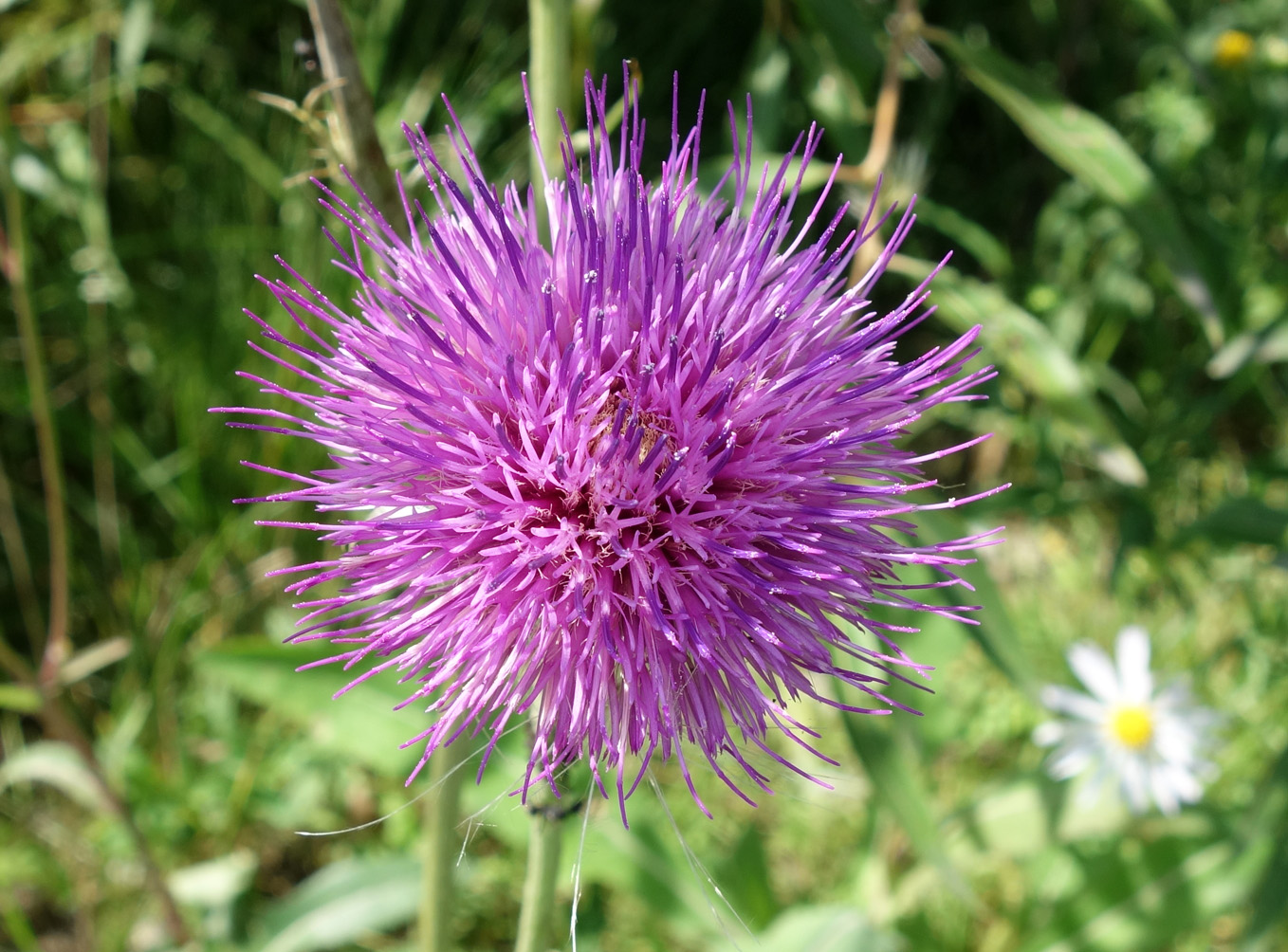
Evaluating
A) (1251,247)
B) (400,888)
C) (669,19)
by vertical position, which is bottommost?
(400,888)

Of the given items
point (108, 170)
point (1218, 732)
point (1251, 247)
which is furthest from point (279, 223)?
point (1218, 732)

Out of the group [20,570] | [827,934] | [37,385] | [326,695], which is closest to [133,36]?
[37,385]

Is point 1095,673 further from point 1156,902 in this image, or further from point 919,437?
point 919,437

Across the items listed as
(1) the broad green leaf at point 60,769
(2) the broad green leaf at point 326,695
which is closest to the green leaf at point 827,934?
(2) the broad green leaf at point 326,695

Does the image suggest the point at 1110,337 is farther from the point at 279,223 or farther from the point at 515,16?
the point at 279,223

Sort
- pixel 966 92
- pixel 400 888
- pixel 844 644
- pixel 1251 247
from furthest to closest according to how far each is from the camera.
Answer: pixel 966 92
pixel 1251 247
pixel 400 888
pixel 844 644
